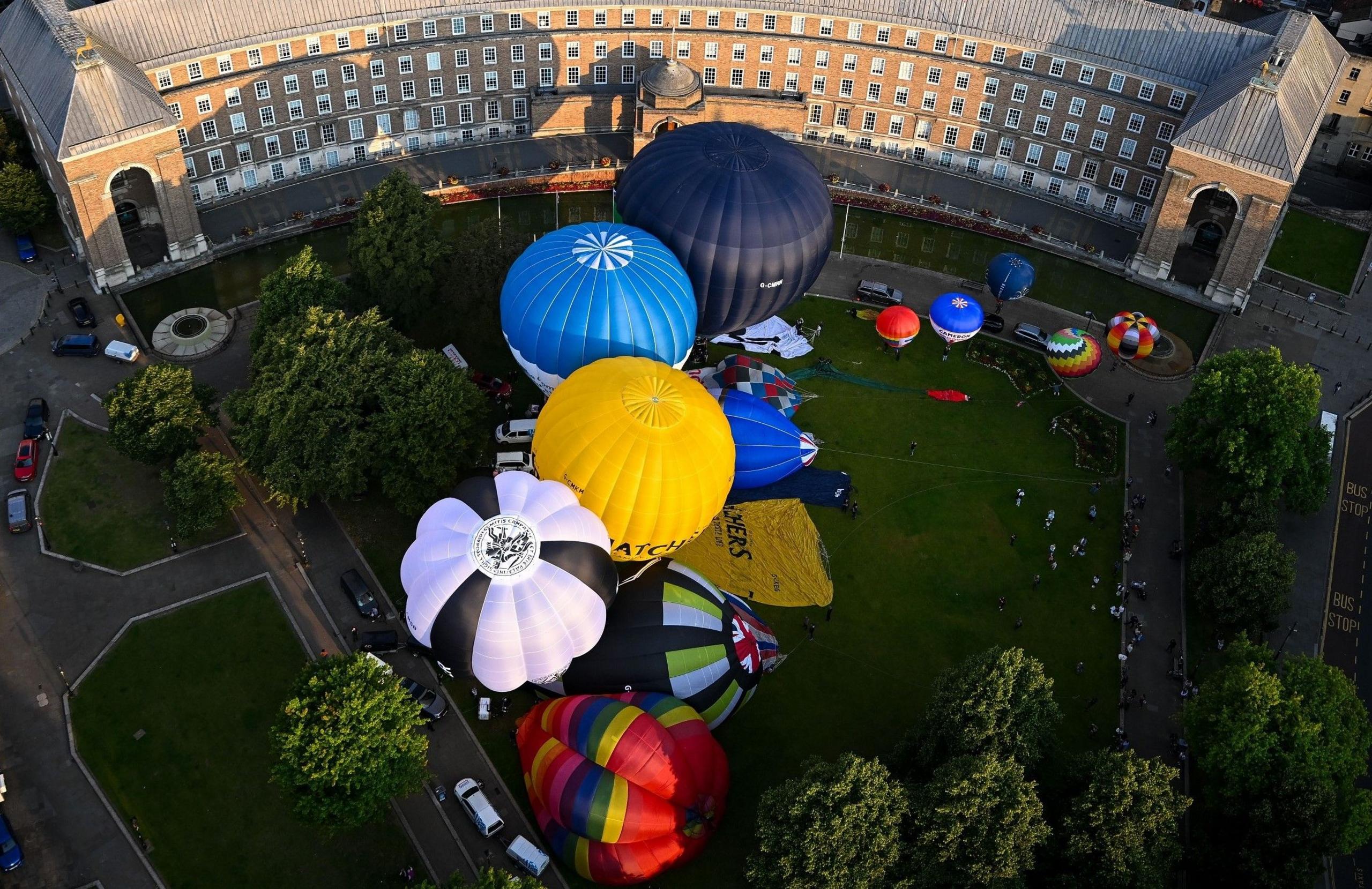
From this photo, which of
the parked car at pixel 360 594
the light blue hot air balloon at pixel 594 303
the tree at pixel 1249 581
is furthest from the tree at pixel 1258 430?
the parked car at pixel 360 594

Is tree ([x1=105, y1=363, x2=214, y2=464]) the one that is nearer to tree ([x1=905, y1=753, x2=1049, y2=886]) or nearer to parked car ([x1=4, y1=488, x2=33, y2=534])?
parked car ([x1=4, y1=488, x2=33, y2=534])

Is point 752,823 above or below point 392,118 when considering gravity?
below

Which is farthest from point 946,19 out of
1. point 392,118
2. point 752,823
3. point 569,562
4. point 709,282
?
point 752,823

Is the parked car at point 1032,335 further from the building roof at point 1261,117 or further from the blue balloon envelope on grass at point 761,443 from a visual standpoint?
the blue balloon envelope on grass at point 761,443

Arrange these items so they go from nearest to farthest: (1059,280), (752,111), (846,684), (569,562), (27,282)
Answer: (569,562) → (846,684) → (27,282) → (1059,280) → (752,111)

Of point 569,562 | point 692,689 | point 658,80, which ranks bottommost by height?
point 692,689

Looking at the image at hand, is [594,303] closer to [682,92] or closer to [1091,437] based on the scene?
[682,92]

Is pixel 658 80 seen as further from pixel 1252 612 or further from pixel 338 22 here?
pixel 1252 612
